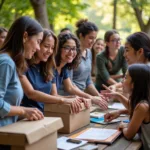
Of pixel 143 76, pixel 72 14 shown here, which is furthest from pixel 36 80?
pixel 72 14

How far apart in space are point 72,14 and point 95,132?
23.3 ft

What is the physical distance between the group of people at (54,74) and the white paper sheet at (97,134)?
0.12 metres

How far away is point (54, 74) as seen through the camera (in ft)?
10.5

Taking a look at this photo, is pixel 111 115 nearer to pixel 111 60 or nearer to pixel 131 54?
pixel 131 54

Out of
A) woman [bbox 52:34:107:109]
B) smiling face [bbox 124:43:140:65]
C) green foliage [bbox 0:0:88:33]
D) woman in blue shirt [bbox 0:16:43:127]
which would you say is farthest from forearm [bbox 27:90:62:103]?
green foliage [bbox 0:0:88:33]

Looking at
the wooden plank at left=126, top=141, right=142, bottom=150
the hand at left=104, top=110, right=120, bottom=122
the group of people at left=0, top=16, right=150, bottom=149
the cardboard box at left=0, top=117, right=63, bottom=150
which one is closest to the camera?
the cardboard box at left=0, top=117, right=63, bottom=150

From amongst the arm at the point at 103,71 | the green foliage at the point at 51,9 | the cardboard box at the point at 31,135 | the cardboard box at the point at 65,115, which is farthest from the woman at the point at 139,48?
the green foliage at the point at 51,9

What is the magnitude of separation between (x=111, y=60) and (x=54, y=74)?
1.73 meters

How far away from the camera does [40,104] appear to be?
2.84 meters

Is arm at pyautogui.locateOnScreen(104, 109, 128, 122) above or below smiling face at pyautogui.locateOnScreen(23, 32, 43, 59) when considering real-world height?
below

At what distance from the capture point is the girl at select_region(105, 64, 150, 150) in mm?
2512

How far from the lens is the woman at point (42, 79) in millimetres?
2723

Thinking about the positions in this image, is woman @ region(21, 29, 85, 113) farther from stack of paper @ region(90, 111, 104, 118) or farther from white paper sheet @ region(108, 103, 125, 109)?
white paper sheet @ region(108, 103, 125, 109)

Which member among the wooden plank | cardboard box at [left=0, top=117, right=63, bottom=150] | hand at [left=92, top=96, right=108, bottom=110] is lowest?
the wooden plank
